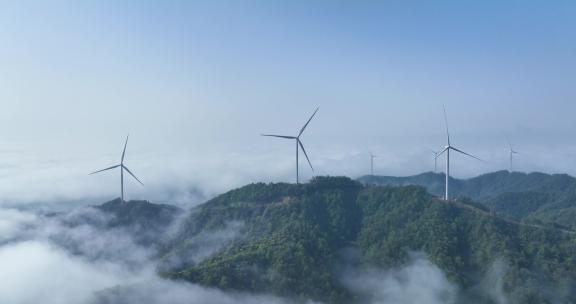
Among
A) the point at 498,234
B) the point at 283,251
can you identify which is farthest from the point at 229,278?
the point at 498,234

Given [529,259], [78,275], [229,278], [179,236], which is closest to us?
[229,278]

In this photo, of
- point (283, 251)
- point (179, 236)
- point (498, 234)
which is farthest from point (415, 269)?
point (179, 236)

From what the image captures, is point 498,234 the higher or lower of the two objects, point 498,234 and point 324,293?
the higher

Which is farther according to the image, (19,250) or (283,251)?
(19,250)

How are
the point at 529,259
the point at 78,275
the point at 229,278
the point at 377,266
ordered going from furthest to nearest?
the point at 78,275 < the point at 377,266 < the point at 529,259 < the point at 229,278

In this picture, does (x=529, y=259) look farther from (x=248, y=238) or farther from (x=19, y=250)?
(x=19, y=250)

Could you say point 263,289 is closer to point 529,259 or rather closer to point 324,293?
point 324,293
